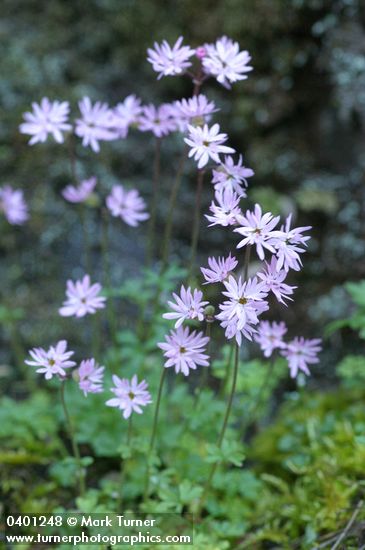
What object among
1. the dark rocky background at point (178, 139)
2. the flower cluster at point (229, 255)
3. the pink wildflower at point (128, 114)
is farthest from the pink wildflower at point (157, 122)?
the dark rocky background at point (178, 139)

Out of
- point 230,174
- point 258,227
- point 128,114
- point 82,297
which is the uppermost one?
point 128,114

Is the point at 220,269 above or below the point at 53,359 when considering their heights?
above

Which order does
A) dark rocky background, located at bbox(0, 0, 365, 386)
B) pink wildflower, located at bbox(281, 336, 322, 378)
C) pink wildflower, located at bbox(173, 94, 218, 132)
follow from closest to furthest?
pink wildflower, located at bbox(173, 94, 218, 132) < pink wildflower, located at bbox(281, 336, 322, 378) < dark rocky background, located at bbox(0, 0, 365, 386)

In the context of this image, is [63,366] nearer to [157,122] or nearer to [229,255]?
[229,255]

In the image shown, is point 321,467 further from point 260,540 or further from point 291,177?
point 291,177

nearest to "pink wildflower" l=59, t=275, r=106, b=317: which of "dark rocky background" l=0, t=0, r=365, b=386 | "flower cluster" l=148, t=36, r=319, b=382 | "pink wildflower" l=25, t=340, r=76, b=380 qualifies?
"pink wildflower" l=25, t=340, r=76, b=380

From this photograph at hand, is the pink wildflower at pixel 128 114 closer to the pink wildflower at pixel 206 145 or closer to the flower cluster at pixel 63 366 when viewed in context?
the pink wildflower at pixel 206 145

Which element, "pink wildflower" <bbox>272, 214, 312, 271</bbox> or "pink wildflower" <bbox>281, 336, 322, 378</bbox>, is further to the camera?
"pink wildflower" <bbox>281, 336, 322, 378</bbox>

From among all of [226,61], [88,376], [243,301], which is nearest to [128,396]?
[88,376]

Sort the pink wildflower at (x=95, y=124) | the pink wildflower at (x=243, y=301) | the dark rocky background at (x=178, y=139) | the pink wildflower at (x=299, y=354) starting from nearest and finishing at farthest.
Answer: the pink wildflower at (x=243, y=301) < the pink wildflower at (x=299, y=354) < the pink wildflower at (x=95, y=124) < the dark rocky background at (x=178, y=139)

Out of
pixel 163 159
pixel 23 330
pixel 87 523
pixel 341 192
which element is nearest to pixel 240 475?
pixel 87 523

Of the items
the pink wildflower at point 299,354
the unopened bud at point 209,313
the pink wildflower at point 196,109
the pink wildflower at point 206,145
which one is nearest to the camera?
the unopened bud at point 209,313

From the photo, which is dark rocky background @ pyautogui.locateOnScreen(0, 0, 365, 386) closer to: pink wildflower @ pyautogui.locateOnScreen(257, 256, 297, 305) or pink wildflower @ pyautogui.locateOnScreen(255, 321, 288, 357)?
pink wildflower @ pyautogui.locateOnScreen(255, 321, 288, 357)
